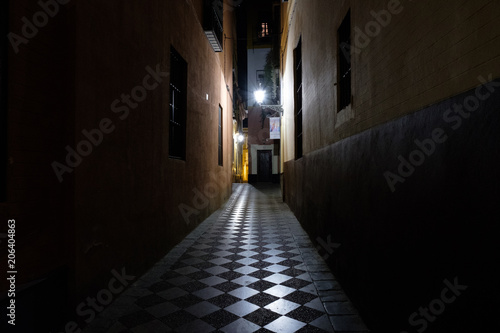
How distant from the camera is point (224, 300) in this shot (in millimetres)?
3588

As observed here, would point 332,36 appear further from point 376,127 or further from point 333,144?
point 376,127

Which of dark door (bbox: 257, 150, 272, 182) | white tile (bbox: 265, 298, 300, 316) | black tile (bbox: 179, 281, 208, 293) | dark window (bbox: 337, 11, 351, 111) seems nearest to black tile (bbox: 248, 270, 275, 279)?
black tile (bbox: 179, 281, 208, 293)

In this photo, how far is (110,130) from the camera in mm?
3590

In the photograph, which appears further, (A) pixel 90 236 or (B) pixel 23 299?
(A) pixel 90 236

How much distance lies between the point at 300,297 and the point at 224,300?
2.93 feet

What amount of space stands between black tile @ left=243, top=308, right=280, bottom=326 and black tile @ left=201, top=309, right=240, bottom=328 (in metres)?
0.15

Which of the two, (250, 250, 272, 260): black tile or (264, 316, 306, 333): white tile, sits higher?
(264, 316, 306, 333): white tile

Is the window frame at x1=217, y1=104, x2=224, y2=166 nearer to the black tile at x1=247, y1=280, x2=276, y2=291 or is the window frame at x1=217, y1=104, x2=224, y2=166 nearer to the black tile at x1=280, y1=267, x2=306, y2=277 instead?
the black tile at x1=280, y1=267, x2=306, y2=277

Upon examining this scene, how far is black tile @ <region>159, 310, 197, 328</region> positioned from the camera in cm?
304

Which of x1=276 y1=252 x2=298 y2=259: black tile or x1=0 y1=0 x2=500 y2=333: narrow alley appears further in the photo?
x1=276 y1=252 x2=298 y2=259: black tile

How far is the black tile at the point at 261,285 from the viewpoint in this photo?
156 inches

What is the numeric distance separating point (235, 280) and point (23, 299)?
8.16 ft

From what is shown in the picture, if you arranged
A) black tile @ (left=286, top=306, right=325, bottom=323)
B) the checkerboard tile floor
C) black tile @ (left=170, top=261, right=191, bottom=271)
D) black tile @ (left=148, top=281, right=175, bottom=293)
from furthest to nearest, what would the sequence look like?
1. black tile @ (left=170, top=261, right=191, bottom=271)
2. black tile @ (left=148, top=281, right=175, bottom=293)
3. black tile @ (left=286, top=306, right=325, bottom=323)
4. the checkerboard tile floor

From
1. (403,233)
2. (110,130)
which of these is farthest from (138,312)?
(403,233)
